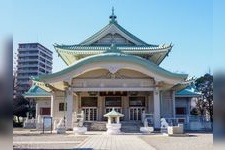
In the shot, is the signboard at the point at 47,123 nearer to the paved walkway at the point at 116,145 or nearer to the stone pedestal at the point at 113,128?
the stone pedestal at the point at 113,128

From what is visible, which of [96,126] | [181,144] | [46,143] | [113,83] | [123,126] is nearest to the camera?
[181,144]

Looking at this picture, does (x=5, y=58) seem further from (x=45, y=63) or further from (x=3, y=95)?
(x=45, y=63)

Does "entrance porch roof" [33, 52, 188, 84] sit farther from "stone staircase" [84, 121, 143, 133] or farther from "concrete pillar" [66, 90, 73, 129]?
"stone staircase" [84, 121, 143, 133]

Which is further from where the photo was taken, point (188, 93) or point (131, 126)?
point (188, 93)

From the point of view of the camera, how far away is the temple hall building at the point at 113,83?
23.3 m

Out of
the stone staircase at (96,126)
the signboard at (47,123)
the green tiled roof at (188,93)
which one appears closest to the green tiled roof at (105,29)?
the green tiled roof at (188,93)

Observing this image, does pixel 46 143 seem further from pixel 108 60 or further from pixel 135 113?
pixel 135 113

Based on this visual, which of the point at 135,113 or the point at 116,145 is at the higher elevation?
the point at 135,113

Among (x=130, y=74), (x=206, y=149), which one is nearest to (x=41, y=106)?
(x=130, y=74)

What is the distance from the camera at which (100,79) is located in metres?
23.8

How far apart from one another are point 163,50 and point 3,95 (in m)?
24.9

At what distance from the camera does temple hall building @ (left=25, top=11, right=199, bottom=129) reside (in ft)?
76.6

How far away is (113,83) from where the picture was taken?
2380 centimetres

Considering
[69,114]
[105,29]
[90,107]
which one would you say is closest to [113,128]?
[69,114]
